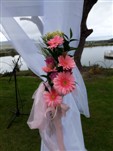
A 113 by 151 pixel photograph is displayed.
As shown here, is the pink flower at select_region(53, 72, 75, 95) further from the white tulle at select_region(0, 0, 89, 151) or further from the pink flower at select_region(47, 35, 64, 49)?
the white tulle at select_region(0, 0, 89, 151)

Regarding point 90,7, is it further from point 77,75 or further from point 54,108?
point 54,108

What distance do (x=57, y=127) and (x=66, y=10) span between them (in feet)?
3.90

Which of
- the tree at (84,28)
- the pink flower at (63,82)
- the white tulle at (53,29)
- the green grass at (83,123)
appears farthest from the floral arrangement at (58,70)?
the tree at (84,28)

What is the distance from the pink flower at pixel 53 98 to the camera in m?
2.20

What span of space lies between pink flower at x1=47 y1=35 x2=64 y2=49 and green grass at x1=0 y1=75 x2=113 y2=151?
1.59 m

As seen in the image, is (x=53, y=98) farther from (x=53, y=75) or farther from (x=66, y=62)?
(x=66, y=62)

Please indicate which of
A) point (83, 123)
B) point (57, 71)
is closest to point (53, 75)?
point (57, 71)

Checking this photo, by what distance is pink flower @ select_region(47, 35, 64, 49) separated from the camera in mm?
2178

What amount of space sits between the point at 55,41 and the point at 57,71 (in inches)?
8.7

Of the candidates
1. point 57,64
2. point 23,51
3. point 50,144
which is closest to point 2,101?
point 23,51

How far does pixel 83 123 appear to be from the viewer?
13.9ft

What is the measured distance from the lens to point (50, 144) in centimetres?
254

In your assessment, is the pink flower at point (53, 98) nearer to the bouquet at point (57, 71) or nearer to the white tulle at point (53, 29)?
the bouquet at point (57, 71)

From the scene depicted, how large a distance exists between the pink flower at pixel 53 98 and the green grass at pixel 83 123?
1333mm
